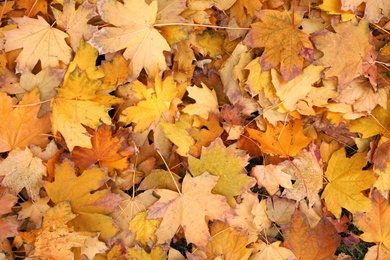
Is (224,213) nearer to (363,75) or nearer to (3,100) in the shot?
(363,75)

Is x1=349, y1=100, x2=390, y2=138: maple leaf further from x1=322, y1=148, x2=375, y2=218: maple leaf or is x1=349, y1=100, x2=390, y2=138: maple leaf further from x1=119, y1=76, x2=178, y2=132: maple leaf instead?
x1=119, y1=76, x2=178, y2=132: maple leaf

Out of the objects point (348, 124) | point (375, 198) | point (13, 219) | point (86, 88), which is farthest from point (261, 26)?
point (13, 219)

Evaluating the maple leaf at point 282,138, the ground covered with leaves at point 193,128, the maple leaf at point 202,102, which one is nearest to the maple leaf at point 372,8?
the ground covered with leaves at point 193,128

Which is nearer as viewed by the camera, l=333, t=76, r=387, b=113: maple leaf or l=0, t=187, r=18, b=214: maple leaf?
l=0, t=187, r=18, b=214: maple leaf

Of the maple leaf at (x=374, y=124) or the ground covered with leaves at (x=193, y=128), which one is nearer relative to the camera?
the ground covered with leaves at (x=193, y=128)

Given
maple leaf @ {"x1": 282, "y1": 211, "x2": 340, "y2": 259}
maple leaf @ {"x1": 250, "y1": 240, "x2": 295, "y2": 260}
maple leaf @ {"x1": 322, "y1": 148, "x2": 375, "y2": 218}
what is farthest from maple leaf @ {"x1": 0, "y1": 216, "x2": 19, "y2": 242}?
maple leaf @ {"x1": 322, "y1": 148, "x2": 375, "y2": 218}

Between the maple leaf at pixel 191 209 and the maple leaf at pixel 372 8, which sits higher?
the maple leaf at pixel 372 8

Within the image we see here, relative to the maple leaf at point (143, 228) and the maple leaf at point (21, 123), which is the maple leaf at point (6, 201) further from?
the maple leaf at point (143, 228)

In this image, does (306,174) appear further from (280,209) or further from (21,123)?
(21,123)
